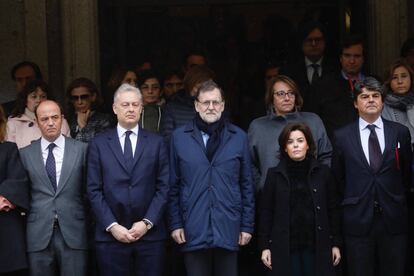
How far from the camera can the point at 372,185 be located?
8430mm

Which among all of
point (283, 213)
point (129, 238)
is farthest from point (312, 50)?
point (129, 238)

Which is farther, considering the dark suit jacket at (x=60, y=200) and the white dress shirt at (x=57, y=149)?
the white dress shirt at (x=57, y=149)

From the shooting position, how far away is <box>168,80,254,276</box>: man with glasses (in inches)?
327

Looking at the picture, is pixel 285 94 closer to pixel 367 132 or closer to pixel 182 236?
pixel 367 132

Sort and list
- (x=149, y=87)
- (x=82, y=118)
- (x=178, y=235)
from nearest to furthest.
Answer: (x=178, y=235)
(x=82, y=118)
(x=149, y=87)

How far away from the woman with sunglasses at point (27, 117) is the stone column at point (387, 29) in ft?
11.6

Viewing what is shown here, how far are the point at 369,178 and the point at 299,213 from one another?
655 millimetres

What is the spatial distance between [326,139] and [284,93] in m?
0.54

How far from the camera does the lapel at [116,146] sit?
27.3ft

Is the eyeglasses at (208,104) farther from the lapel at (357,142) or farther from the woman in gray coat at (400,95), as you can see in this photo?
the woman in gray coat at (400,95)

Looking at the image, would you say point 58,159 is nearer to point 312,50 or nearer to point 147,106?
point 147,106

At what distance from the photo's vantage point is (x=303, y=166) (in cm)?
841

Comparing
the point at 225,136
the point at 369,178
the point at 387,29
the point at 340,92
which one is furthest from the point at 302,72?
the point at 369,178

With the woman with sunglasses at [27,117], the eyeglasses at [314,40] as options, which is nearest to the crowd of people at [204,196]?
the woman with sunglasses at [27,117]
